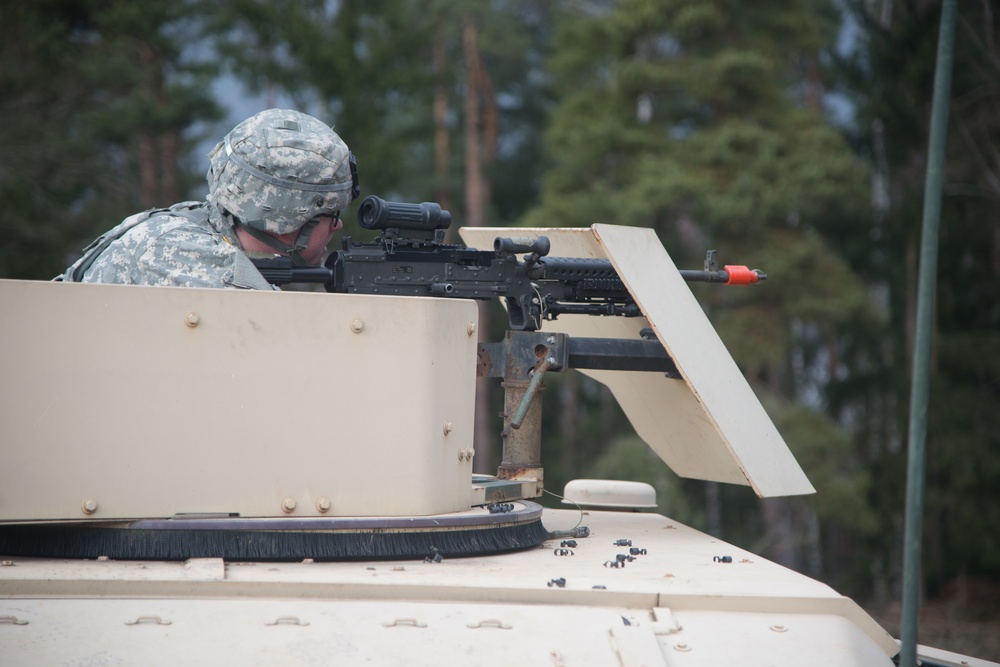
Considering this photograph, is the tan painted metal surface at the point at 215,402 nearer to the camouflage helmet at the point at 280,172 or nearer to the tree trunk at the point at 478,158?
the camouflage helmet at the point at 280,172

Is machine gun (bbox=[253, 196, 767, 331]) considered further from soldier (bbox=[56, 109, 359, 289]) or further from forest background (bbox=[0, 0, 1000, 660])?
forest background (bbox=[0, 0, 1000, 660])

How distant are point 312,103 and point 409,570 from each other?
59.1ft

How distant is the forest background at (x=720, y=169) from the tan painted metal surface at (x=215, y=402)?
1183cm

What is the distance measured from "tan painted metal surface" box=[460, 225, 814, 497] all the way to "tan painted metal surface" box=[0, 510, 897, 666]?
2.60 feet

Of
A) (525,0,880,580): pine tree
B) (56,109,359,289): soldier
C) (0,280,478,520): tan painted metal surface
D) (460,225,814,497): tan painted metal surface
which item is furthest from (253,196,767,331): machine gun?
(525,0,880,580): pine tree

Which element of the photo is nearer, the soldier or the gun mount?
the gun mount

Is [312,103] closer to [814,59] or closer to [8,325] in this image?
[814,59]

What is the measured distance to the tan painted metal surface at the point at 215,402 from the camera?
3.43m

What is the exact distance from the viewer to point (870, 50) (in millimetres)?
18953

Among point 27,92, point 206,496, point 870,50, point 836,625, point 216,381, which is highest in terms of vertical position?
point 870,50

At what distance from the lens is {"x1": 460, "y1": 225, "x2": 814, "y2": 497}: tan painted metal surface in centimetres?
427

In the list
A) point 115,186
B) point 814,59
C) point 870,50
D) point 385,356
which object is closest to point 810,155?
point 870,50

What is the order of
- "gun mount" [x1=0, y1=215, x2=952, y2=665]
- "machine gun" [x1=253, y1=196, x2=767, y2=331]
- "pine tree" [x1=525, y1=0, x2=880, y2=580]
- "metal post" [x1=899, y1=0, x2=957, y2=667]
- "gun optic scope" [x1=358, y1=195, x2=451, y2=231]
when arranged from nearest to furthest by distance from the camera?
"gun mount" [x1=0, y1=215, x2=952, y2=665]
"gun optic scope" [x1=358, y1=195, x2=451, y2=231]
"machine gun" [x1=253, y1=196, x2=767, y2=331]
"metal post" [x1=899, y1=0, x2=957, y2=667]
"pine tree" [x1=525, y1=0, x2=880, y2=580]

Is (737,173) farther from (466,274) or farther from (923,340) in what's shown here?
(466,274)
